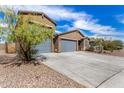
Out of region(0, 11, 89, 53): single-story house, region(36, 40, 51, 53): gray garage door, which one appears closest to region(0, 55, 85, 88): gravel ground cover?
region(0, 11, 89, 53): single-story house

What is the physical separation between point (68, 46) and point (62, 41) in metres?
1.73

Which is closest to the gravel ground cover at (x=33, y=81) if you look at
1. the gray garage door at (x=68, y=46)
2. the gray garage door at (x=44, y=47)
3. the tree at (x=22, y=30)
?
the tree at (x=22, y=30)

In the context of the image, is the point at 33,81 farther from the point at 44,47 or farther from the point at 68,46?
the point at 68,46

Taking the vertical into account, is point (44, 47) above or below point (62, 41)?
below

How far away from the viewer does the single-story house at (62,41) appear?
58.2ft

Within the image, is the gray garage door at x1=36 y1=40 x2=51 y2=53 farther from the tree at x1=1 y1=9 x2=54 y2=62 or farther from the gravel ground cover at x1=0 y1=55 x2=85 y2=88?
the gravel ground cover at x1=0 y1=55 x2=85 y2=88

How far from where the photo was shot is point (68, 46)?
2161 centimetres

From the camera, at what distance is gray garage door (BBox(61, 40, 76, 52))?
20438 millimetres

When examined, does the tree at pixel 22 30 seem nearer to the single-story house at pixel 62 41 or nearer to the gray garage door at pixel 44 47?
the single-story house at pixel 62 41

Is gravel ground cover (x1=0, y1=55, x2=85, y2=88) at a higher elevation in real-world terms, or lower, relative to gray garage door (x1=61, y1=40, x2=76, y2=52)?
lower

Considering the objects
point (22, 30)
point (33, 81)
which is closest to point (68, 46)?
point (22, 30)
